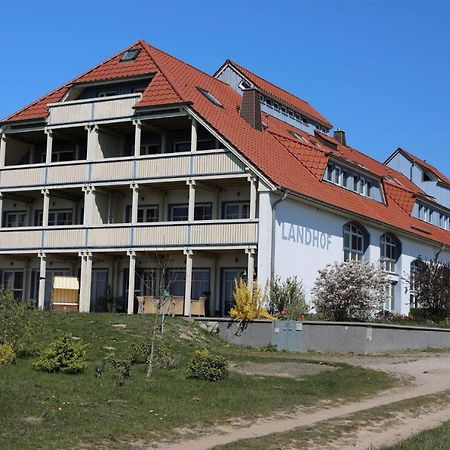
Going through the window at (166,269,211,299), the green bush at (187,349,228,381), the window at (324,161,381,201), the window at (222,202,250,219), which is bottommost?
the green bush at (187,349,228,381)

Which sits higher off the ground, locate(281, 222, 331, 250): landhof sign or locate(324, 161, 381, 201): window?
locate(324, 161, 381, 201): window

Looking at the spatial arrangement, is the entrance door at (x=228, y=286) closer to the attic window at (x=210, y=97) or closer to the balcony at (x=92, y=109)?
the attic window at (x=210, y=97)

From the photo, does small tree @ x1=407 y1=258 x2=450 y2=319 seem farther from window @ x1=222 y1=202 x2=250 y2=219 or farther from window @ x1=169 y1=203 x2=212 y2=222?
window @ x1=169 y1=203 x2=212 y2=222

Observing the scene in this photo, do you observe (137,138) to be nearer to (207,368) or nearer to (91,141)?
(91,141)

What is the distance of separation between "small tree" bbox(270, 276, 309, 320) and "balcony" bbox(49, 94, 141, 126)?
10.4 meters

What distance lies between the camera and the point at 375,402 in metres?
17.5

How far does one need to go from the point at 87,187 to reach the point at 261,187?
889cm

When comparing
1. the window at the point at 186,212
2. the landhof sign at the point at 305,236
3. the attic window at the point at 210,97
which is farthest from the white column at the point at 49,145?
the landhof sign at the point at 305,236

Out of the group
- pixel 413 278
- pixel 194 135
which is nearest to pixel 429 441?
pixel 194 135

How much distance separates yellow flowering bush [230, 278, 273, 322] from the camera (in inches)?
1173

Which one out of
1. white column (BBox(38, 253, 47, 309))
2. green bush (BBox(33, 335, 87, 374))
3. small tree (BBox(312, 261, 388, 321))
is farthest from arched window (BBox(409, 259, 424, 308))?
green bush (BBox(33, 335, 87, 374))

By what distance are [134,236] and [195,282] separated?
350 cm

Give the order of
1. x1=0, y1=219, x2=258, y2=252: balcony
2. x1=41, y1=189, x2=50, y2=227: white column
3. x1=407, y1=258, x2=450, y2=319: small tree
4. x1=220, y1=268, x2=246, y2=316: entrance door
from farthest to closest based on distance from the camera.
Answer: x1=407, y1=258, x2=450, y2=319: small tree
x1=41, y1=189, x2=50, y2=227: white column
x1=220, y1=268, x2=246, y2=316: entrance door
x1=0, y1=219, x2=258, y2=252: balcony

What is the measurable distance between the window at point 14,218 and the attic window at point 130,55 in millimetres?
9363
